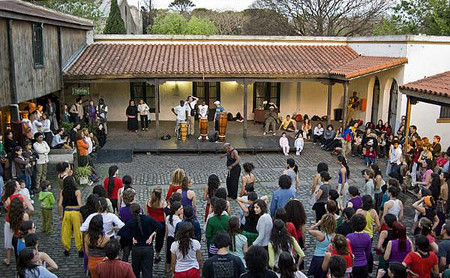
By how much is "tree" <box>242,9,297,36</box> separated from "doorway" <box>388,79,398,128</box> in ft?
77.3

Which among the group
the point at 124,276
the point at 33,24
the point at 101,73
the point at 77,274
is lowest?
the point at 77,274

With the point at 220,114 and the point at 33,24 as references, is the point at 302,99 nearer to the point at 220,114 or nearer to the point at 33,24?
the point at 220,114

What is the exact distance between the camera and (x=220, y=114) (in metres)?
17.6

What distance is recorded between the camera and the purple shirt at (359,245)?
19.2 ft

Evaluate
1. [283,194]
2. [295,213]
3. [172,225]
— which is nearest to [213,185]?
[283,194]

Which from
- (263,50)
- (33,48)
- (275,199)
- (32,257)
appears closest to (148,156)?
(33,48)

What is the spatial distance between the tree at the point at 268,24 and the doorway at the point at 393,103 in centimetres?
2357

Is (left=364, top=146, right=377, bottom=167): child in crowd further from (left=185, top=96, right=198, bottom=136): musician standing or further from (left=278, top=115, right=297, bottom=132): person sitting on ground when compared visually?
(left=185, top=96, right=198, bottom=136): musician standing

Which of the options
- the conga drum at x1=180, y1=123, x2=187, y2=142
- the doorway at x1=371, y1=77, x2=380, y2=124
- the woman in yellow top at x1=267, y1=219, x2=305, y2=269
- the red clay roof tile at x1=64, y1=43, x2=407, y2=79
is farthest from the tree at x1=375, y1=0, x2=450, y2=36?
the woman in yellow top at x1=267, y1=219, x2=305, y2=269

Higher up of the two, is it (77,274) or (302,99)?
(302,99)

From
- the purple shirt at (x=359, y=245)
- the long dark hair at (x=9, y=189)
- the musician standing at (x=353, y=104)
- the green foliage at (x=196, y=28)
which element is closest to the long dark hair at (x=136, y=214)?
the purple shirt at (x=359, y=245)

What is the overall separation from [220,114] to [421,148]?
7724mm

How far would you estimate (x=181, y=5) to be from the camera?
213 feet

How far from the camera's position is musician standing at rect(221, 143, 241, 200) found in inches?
413
